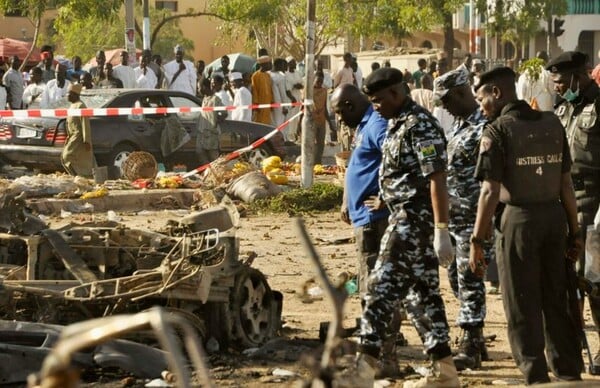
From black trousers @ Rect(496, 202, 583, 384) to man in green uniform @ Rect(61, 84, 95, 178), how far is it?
1219 cm

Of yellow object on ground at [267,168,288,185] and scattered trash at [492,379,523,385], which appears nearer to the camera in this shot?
scattered trash at [492,379,523,385]

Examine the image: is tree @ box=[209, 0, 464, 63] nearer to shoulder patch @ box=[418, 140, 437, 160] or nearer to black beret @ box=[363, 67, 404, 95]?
black beret @ box=[363, 67, 404, 95]

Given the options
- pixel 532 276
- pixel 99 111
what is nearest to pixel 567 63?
pixel 532 276

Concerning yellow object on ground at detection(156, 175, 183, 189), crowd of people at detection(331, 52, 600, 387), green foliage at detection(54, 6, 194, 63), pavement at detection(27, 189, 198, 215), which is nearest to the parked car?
yellow object on ground at detection(156, 175, 183, 189)

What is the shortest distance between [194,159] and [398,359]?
1291 cm

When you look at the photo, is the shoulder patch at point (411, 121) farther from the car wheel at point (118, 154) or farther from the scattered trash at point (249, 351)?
the car wheel at point (118, 154)

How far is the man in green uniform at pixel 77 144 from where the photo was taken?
749 inches

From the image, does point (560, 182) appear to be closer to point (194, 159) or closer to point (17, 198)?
point (17, 198)

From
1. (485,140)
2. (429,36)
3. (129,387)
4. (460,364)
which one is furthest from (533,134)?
(429,36)

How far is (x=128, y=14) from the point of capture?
31.1 m

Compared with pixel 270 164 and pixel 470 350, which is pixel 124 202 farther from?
pixel 470 350

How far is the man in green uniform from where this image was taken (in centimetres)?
1902

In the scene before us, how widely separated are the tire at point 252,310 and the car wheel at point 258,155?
12.4m

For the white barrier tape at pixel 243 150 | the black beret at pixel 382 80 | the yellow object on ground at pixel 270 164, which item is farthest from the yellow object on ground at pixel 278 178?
the black beret at pixel 382 80
